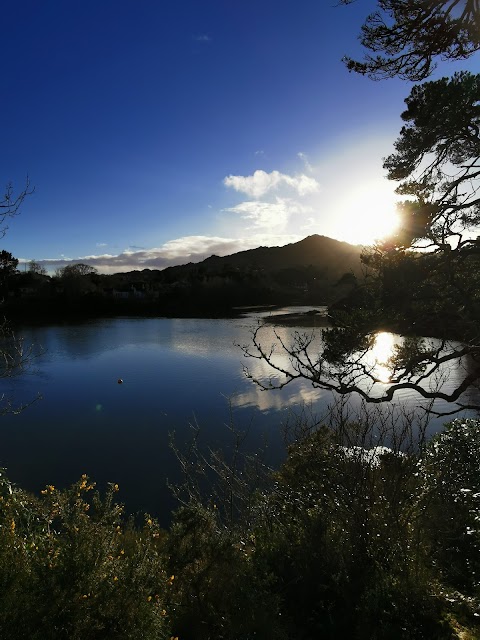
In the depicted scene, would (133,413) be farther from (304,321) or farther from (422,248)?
(304,321)

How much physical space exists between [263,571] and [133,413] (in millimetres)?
16729

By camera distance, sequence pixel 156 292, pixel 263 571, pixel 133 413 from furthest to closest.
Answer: pixel 156 292, pixel 133 413, pixel 263 571

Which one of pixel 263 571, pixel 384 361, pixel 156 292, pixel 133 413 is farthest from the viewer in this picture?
pixel 156 292

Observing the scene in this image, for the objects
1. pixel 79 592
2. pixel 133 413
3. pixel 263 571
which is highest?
pixel 79 592

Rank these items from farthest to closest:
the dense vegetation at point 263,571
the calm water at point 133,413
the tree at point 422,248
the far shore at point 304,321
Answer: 1. the far shore at point 304,321
2. the calm water at point 133,413
3. the tree at point 422,248
4. the dense vegetation at point 263,571

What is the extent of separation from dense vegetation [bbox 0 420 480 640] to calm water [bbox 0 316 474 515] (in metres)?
6.45

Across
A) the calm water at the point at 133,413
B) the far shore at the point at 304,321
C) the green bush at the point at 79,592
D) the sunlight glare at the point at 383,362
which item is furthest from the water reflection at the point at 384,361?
the far shore at the point at 304,321

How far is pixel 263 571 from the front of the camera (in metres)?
5.23

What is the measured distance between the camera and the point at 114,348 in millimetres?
40031

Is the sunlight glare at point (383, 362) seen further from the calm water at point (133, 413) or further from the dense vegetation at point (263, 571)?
the calm water at point (133, 413)

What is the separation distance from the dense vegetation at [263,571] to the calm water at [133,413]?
6.45 metres

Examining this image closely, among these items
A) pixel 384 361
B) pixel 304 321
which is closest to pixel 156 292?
pixel 304 321

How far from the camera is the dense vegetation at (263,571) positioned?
3.20 metres

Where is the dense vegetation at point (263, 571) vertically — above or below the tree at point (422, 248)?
below
